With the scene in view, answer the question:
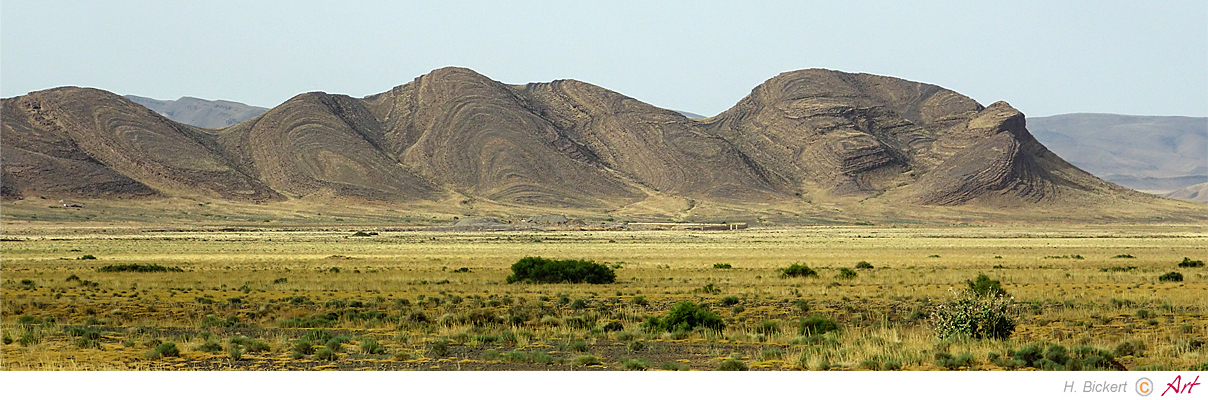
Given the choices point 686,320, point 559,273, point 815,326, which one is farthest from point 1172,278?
point 686,320

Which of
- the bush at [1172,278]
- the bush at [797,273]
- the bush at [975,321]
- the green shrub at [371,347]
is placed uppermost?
the bush at [975,321]

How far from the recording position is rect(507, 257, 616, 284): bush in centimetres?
3628

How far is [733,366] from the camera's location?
15141mm

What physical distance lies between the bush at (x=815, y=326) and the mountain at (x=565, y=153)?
412 ft

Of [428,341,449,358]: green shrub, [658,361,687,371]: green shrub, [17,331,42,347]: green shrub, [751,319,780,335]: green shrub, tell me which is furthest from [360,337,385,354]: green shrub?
[751,319,780,335]: green shrub

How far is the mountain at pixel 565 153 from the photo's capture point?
148000mm

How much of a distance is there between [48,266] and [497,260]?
20156 mm

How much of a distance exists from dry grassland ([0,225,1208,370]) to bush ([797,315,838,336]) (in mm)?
418

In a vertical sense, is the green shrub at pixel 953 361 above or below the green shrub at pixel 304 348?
above
